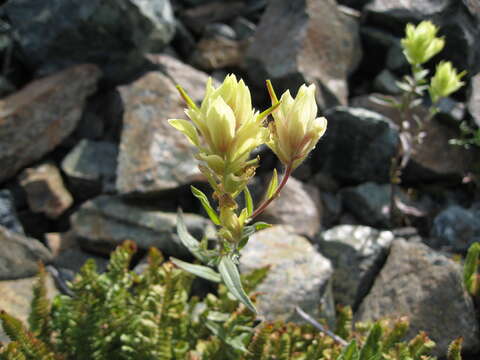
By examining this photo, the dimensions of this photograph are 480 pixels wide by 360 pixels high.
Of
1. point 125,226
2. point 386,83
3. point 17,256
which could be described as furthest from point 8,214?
point 386,83

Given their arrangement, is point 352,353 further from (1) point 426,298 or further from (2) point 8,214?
(2) point 8,214

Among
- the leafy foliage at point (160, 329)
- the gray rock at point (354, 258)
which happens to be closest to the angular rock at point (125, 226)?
the leafy foliage at point (160, 329)

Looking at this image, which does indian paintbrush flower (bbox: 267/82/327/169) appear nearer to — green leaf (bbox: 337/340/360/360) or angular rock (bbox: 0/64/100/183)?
green leaf (bbox: 337/340/360/360)

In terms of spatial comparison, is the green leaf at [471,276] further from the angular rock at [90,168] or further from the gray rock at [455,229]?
the angular rock at [90,168]

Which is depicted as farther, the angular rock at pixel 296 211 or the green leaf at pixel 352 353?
the angular rock at pixel 296 211

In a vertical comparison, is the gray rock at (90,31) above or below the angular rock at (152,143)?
above

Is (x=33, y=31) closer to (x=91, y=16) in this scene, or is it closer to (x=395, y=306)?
(x=91, y=16)

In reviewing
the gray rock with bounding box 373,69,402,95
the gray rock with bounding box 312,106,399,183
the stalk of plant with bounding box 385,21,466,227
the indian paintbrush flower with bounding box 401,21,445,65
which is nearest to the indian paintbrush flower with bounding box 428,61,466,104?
the stalk of plant with bounding box 385,21,466,227

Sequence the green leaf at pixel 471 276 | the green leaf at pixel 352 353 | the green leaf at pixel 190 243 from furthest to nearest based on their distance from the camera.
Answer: the green leaf at pixel 471 276 → the green leaf at pixel 190 243 → the green leaf at pixel 352 353
